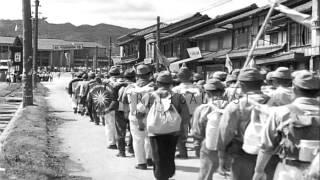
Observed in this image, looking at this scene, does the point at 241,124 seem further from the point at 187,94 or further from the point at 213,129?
the point at 187,94

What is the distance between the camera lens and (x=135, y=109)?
8.40 metres

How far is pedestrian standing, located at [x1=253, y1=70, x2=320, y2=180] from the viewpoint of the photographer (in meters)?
4.05

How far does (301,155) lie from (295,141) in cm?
13

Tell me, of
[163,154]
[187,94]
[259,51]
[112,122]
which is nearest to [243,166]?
[163,154]

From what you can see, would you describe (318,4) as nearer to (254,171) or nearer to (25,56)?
(254,171)

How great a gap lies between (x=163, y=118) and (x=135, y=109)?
1503 millimetres

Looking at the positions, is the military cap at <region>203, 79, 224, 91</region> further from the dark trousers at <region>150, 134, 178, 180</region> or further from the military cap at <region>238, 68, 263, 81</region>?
the dark trousers at <region>150, 134, 178, 180</region>

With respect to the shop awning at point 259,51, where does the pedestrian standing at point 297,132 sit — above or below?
Answer: below

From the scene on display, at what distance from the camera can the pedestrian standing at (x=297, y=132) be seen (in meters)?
4.05

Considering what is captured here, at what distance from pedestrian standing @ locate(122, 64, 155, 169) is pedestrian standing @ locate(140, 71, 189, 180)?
909 mm

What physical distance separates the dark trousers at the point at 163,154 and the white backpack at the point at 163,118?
13cm

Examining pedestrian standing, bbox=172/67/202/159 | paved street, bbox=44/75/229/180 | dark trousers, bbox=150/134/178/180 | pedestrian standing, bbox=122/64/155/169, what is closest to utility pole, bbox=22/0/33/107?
paved street, bbox=44/75/229/180

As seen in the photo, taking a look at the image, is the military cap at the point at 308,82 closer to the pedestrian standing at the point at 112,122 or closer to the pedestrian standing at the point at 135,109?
the pedestrian standing at the point at 135,109

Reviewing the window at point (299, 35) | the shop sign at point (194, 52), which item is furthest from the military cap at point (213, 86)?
the shop sign at point (194, 52)
